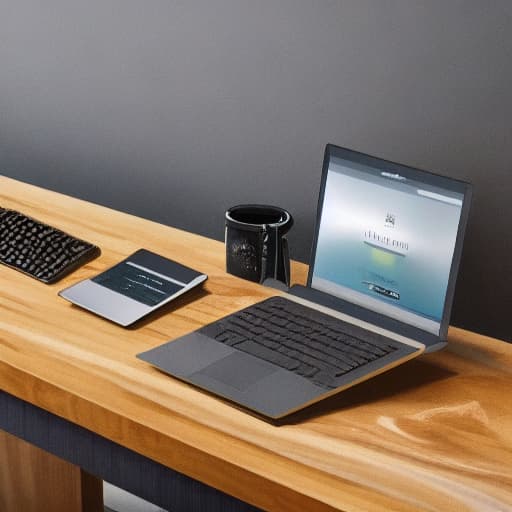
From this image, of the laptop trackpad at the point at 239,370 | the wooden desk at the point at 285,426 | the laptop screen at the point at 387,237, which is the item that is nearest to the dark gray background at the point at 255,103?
the laptop screen at the point at 387,237

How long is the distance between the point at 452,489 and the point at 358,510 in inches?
4.6

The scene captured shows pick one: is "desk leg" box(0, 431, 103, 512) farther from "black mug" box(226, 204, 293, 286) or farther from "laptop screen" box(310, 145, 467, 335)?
"laptop screen" box(310, 145, 467, 335)

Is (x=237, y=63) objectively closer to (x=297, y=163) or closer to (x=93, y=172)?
(x=297, y=163)

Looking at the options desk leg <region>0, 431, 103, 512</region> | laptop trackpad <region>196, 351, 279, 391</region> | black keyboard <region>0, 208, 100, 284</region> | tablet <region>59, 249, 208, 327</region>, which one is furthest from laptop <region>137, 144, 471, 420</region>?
desk leg <region>0, 431, 103, 512</region>

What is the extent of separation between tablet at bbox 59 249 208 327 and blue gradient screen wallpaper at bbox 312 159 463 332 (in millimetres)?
211

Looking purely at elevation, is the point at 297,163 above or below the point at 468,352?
above

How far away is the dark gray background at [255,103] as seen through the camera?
161 cm

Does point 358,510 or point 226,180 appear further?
point 226,180

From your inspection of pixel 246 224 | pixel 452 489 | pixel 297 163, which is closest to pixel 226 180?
pixel 297 163

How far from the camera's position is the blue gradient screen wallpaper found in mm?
1451

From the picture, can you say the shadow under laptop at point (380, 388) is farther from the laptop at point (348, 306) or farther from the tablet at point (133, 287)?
the tablet at point (133, 287)

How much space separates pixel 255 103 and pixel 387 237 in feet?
1.50

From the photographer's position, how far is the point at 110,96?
6.75 feet

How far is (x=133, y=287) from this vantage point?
1617 mm
